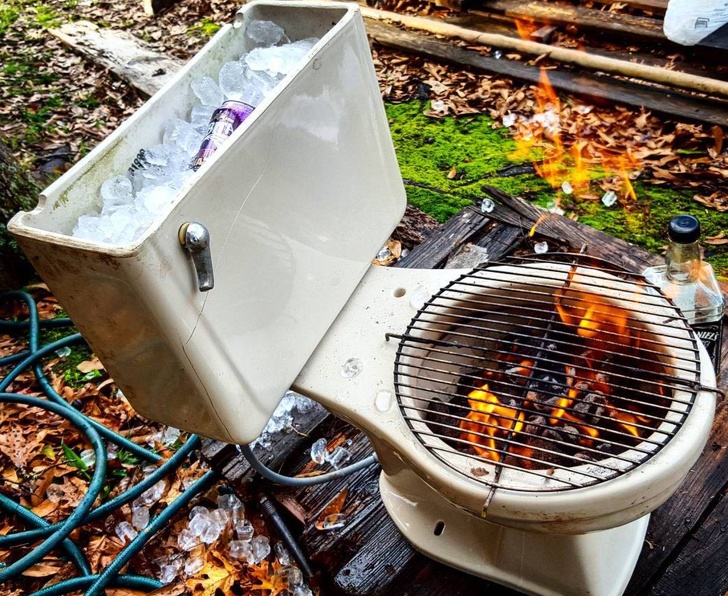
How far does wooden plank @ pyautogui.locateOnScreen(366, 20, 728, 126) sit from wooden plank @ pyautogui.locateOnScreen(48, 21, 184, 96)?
1427mm

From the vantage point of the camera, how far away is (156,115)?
1431 millimetres

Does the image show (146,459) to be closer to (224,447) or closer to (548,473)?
(224,447)

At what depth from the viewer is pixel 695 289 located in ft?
6.39

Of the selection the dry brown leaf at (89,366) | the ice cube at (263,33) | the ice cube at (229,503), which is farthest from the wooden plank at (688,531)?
the dry brown leaf at (89,366)

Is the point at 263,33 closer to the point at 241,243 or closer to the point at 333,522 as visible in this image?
the point at 241,243

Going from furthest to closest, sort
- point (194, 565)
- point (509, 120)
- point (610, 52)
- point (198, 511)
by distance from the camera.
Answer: point (610, 52)
point (509, 120)
point (198, 511)
point (194, 565)

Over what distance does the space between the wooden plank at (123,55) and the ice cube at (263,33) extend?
234 centimetres

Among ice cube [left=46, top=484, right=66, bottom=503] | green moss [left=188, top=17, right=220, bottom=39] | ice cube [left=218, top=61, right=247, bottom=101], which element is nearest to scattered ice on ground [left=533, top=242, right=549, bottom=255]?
ice cube [left=218, top=61, right=247, bottom=101]

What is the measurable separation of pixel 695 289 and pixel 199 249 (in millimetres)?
1537

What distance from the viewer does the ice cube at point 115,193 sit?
1.28m

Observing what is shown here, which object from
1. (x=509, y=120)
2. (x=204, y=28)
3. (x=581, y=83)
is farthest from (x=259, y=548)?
(x=204, y=28)

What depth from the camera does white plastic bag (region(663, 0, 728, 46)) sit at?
10.4 ft

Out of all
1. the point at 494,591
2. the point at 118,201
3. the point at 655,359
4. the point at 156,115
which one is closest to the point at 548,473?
the point at 655,359

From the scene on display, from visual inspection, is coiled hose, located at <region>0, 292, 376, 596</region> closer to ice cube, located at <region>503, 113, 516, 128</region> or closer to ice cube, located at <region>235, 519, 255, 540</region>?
ice cube, located at <region>235, 519, 255, 540</region>
